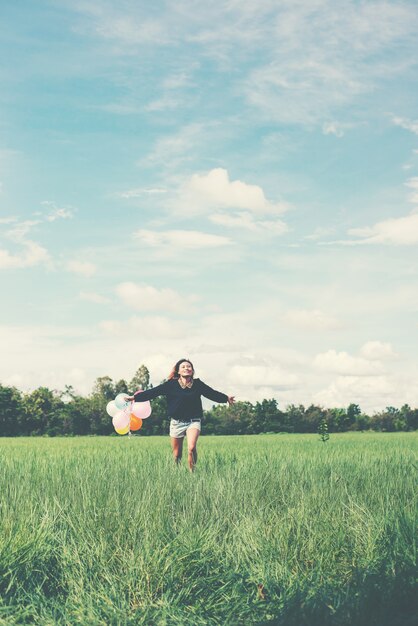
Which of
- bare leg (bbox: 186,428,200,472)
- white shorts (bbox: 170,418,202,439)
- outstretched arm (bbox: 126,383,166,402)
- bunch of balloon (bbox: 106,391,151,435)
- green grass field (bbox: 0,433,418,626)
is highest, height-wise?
outstretched arm (bbox: 126,383,166,402)

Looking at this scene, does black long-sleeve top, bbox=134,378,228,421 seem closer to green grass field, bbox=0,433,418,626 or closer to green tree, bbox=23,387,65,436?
green grass field, bbox=0,433,418,626

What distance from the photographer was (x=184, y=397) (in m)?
10.1

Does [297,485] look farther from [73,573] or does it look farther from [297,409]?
[297,409]

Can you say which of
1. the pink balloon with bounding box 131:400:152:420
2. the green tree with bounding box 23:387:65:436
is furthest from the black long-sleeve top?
the green tree with bounding box 23:387:65:436

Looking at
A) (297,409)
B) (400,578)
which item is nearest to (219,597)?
(400,578)

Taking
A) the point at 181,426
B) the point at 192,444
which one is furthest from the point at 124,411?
the point at 192,444

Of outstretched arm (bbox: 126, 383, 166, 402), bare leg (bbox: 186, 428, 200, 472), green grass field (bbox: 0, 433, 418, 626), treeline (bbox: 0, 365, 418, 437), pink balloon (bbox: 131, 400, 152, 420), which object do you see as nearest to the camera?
green grass field (bbox: 0, 433, 418, 626)

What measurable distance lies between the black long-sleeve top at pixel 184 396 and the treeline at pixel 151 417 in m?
49.7

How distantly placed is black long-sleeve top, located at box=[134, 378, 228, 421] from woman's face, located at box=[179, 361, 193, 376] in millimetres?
223

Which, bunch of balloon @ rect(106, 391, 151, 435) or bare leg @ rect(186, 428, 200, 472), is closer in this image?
bare leg @ rect(186, 428, 200, 472)

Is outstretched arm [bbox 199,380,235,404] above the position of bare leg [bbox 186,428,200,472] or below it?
above

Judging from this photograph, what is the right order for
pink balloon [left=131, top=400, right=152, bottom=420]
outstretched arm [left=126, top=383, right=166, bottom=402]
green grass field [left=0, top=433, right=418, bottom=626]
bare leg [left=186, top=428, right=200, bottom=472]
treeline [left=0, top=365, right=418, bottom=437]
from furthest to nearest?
treeline [left=0, top=365, right=418, bottom=437], pink balloon [left=131, top=400, right=152, bottom=420], outstretched arm [left=126, top=383, right=166, bottom=402], bare leg [left=186, top=428, right=200, bottom=472], green grass field [left=0, top=433, right=418, bottom=626]

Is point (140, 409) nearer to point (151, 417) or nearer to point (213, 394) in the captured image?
point (213, 394)

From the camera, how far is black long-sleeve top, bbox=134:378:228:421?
10.1m
